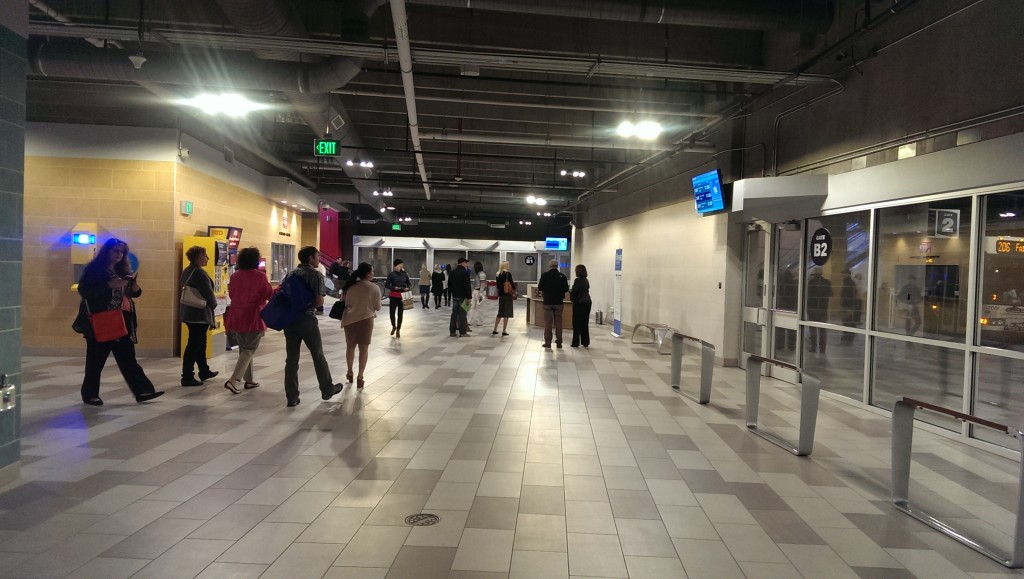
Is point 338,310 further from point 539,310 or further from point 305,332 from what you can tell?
point 539,310

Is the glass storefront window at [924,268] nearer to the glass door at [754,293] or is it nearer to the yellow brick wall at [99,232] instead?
the glass door at [754,293]

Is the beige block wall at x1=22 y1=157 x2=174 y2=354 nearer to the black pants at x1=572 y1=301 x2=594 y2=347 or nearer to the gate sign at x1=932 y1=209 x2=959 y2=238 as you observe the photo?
the black pants at x1=572 y1=301 x2=594 y2=347

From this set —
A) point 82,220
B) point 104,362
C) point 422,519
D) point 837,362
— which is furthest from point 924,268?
point 82,220

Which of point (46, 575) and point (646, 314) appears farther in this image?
point (646, 314)

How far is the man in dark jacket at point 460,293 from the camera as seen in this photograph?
38.8 ft

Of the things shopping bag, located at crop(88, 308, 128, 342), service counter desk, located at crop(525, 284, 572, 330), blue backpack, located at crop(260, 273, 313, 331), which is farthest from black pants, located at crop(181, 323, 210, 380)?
service counter desk, located at crop(525, 284, 572, 330)

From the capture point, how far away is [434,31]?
7.24m

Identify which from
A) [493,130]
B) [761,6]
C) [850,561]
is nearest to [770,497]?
[850,561]

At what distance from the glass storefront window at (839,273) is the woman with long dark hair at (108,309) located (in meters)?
8.00

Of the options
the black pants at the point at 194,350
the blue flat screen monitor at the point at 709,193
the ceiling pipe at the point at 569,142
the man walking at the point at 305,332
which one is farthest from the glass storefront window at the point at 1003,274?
the black pants at the point at 194,350

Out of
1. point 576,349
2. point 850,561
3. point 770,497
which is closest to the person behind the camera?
point 850,561

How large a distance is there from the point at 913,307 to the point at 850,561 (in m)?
4.19

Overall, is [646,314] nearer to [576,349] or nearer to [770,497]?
[576,349]

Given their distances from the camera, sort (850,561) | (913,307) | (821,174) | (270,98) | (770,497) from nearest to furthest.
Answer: (850,561) → (770,497) → (913,307) → (821,174) → (270,98)
